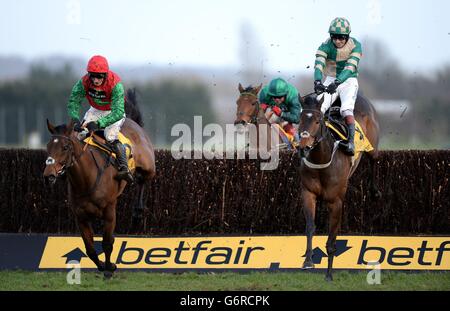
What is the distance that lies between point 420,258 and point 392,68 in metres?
7.93

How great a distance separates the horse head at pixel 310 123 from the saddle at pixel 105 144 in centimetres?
207

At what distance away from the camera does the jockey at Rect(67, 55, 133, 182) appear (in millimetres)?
8664

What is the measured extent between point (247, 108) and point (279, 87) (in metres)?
0.51

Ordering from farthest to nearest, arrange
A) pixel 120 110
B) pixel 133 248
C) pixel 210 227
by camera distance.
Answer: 1. pixel 210 227
2. pixel 133 248
3. pixel 120 110

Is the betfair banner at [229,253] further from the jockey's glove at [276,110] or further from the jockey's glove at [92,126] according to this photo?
the jockey's glove at [276,110]

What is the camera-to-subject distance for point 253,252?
372 inches

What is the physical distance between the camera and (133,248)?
9.48m

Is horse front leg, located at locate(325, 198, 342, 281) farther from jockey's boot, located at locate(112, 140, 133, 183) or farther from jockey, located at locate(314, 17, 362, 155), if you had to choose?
jockey's boot, located at locate(112, 140, 133, 183)

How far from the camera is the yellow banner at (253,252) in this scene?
9320mm

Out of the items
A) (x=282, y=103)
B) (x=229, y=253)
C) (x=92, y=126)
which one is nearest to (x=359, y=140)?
(x=229, y=253)

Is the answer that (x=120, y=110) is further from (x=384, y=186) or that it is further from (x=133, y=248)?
(x=384, y=186)

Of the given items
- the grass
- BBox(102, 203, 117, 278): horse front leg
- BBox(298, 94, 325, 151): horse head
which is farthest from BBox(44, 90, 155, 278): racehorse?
BBox(298, 94, 325, 151): horse head

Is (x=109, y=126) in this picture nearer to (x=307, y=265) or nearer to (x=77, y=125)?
(x=77, y=125)
